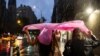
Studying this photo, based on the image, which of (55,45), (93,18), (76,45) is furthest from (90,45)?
(93,18)

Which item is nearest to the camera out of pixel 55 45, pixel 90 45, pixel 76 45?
pixel 76 45

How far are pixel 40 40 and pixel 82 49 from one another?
3.43m

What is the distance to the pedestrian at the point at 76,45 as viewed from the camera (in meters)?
7.65

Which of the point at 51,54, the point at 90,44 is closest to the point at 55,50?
the point at 51,54

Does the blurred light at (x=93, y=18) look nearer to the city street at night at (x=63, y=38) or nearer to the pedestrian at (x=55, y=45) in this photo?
the city street at night at (x=63, y=38)

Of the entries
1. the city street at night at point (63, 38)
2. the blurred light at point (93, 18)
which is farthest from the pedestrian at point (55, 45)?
the blurred light at point (93, 18)

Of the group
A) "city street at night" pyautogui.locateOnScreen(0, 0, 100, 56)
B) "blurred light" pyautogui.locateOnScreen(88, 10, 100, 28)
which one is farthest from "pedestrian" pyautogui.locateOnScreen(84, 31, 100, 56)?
"blurred light" pyautogui.locateOnScreen(88, 10, 100, 28)

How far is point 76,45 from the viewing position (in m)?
7.77

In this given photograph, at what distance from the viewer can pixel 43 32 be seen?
11.5 metres

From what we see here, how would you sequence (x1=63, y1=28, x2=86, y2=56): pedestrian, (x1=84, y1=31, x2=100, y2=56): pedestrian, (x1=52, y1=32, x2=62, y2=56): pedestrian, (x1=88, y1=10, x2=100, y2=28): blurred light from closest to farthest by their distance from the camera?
(x1=63, y1=28, x2=86, y2=56): pedestrian < (x1=84, y1=31, x2=100, y2=56): pedestrian < (x1=52, y1=32, x2=62, y2=56): pedestrian < (x1=88, y1=10, x2=100, y2=28): blurred light

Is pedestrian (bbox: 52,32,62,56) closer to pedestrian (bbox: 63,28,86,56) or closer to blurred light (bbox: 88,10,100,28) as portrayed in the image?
pedestrian (bbox: 63,28,86,56)

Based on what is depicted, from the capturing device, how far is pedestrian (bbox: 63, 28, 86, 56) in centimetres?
765

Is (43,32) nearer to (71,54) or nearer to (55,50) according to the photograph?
(55,50)

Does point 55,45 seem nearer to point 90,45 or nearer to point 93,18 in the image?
point 90,45
